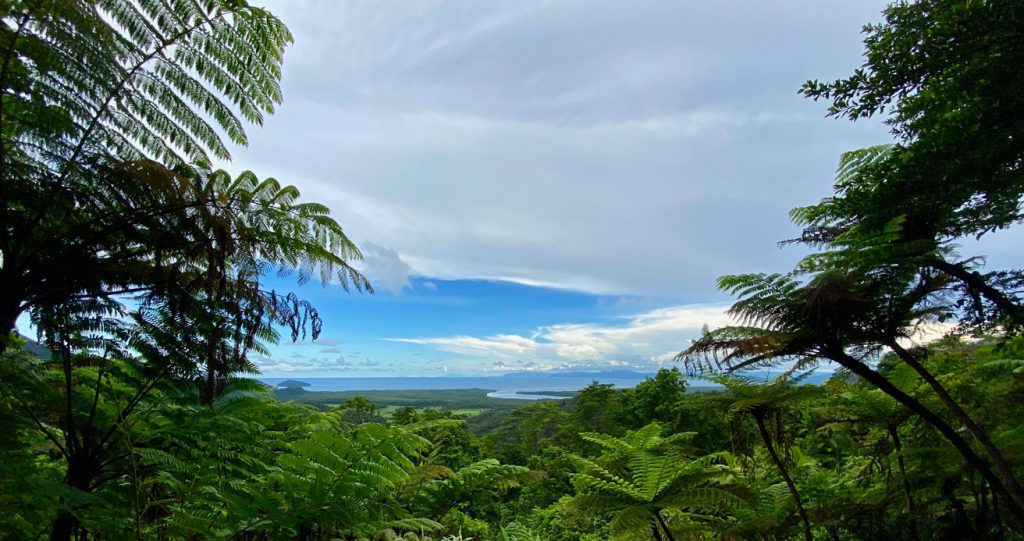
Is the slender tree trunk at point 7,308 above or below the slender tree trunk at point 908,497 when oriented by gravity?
above

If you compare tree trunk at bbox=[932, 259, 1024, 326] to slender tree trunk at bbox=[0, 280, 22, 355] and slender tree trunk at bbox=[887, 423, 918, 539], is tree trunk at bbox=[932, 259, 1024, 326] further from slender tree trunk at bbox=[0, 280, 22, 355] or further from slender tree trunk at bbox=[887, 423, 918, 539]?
slender tree trunk at bbox=[0, 280, 22, 355]

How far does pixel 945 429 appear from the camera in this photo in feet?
9.61

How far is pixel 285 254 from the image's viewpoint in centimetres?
289

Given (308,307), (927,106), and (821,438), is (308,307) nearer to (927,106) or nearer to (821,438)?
(927,106)

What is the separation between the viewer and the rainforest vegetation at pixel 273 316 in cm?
221

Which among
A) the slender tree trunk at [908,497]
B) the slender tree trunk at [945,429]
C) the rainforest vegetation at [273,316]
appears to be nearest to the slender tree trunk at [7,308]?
the rainforest vegetation at [273,316]

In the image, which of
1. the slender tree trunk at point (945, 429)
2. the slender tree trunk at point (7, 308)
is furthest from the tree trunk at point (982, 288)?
the slender tree trunk at point (7, 308)

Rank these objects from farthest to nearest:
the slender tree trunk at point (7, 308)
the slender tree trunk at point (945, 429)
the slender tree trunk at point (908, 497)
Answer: the slender tree trunk at point (908, 497) < the slender tree trunk at point (945, 429) < the slender tree trunk at point (7, 308)

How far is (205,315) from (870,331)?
449 cm

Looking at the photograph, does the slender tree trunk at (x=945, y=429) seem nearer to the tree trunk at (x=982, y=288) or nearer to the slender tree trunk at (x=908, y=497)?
the slender tree trunk at (x=908, y=497)

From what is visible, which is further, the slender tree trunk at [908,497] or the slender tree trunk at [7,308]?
the slender tree trunk at [908,497]

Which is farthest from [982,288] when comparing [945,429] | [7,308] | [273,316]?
[7,308]

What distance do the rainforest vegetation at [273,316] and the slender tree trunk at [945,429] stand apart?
0.06 ft

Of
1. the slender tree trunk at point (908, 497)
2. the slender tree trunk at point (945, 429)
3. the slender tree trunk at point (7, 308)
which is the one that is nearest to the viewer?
the slender tree trunk at point (7, 308)
